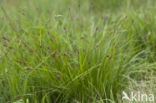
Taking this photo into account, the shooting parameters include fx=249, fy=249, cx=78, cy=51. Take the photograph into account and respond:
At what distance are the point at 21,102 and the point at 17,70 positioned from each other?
435 mm

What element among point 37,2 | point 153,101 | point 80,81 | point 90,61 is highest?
point 37,2

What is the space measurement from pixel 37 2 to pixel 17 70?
328 cm

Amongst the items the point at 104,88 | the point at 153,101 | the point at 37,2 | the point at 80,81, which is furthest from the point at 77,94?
the point at 37,2

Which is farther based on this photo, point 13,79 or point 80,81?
point 80,81

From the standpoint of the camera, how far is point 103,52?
2535 mm

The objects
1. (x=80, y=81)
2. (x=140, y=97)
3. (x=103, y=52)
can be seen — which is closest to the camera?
(x=140, y=97)

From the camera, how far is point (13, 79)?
2.22m

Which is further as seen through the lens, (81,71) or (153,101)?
(81,71)

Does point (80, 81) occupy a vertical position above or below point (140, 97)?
above

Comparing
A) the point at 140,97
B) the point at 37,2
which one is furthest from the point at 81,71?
the point at 37,2

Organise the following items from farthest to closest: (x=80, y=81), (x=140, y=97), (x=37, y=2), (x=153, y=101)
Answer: (x=37, y=2) < (x=80, y=81) < (x=140, y=97) < (x=153, y=101)

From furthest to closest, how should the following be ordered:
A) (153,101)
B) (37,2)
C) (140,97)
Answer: (37,2) < (140,97) < (153,101)

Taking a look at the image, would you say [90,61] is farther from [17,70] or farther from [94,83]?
[17,70]

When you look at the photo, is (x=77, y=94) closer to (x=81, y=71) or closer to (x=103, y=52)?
(x=81, y=71)
